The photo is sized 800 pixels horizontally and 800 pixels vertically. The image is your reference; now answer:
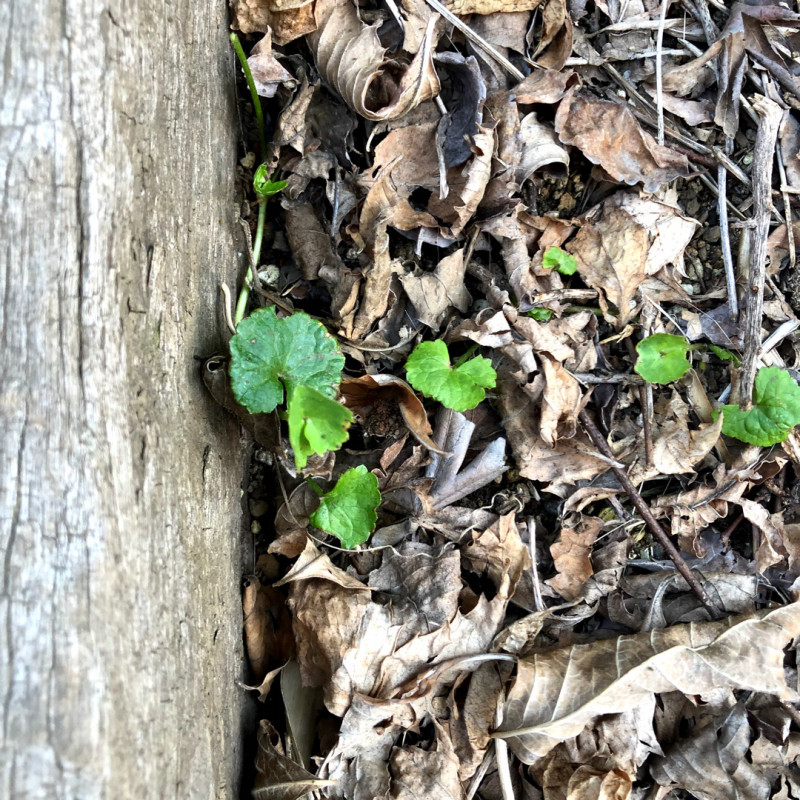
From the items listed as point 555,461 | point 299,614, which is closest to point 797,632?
point 555,461

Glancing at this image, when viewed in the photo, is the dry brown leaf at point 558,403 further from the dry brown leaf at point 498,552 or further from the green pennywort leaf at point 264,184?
the green pennywort leaf at point 264,184

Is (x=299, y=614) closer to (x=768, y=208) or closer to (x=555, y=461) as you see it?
(x=555, y=461)

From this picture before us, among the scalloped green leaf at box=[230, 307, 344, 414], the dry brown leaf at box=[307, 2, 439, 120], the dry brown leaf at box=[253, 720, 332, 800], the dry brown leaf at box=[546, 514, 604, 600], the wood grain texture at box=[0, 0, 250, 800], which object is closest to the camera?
the wood grain texture at box=[0, 0, 250, 800]

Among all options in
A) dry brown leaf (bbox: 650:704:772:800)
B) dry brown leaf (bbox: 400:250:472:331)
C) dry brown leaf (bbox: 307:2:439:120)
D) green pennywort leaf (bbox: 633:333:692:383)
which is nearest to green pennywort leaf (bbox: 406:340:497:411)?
dry brown leaf (bbox: 400:250:472:331)

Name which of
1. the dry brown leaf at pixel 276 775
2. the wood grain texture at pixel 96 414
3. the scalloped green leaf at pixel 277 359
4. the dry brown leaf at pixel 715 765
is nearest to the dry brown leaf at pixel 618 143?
the scalloped green leaf at pixel 277 359

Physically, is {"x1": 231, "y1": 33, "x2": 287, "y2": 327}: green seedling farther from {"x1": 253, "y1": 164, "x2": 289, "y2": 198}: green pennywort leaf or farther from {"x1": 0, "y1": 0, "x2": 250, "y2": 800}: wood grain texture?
{"x1": 0, "y1": 0, "x2": 250, "y2": 800}: wood grain texture

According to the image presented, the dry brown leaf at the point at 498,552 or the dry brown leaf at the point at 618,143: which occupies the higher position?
the dry brown leaf at the point at 618,143
